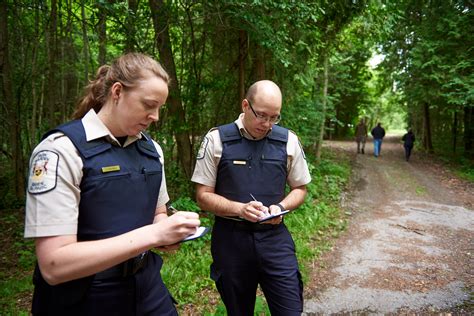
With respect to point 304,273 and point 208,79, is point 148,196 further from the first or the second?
point 208,79

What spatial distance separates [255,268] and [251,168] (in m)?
0.78

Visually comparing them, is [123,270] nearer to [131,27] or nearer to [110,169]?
[110,169]

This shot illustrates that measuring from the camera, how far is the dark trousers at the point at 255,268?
237cm

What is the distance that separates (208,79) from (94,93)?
18.2 feet

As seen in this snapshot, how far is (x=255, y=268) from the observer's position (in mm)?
2449

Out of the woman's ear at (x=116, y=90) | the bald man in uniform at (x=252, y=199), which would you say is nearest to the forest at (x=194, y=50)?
the bald man in uniform at (x=252, y=199)

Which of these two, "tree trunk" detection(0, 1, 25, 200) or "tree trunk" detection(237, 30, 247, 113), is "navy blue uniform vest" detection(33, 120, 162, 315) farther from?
"tree trunk" detection(0, 1, 25, 200)

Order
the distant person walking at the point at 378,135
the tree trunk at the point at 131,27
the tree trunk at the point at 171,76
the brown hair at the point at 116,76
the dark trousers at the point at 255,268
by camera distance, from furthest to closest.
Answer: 1. the distant person walking at the point at 378,135
2. the tree trunk at the point at 171,76
3. the tree trunk at the point at 131,27
4. the dark trousers at the point at 255,268
5. the brown hair at the point at 116,76

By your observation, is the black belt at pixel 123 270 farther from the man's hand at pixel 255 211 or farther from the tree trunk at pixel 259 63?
the tree trunk at pixel 259 63

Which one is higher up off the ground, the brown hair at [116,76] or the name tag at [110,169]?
the brown hair at [116,76]

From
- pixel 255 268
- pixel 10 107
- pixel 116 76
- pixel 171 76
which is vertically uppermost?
pixel 171 76

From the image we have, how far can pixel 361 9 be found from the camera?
7348 mm

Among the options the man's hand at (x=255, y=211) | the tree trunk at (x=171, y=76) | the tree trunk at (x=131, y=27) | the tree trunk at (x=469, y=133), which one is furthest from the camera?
the tree trunk at (x=469, y=133)

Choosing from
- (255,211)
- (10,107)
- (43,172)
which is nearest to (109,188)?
(43,172)
